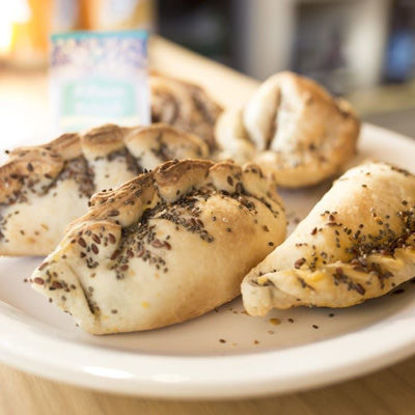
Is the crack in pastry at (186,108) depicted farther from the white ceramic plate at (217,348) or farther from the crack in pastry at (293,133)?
the white ceramic plate at (217,348)

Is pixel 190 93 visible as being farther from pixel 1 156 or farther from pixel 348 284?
pixel 348 284

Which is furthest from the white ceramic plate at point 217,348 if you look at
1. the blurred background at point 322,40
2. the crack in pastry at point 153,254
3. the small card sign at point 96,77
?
the blurred background at point 322,40

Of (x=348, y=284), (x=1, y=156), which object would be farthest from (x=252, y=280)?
(x=1, y=156)

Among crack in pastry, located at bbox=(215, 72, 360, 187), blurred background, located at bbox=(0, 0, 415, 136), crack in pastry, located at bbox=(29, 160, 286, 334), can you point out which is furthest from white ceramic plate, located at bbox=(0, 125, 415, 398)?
blurred background, located at bbox=(0, 0, 415, 136)

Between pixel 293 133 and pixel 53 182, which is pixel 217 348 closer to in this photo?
pixel 53 182

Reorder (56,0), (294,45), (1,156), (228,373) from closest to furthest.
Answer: (228,373) < (1,156) < (56,0) < (294,45)

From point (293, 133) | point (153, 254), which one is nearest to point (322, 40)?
point (293, 133)

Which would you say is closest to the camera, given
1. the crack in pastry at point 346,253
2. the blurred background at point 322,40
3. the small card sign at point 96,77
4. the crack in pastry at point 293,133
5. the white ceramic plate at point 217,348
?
the white ceramic plate at point 217,348
